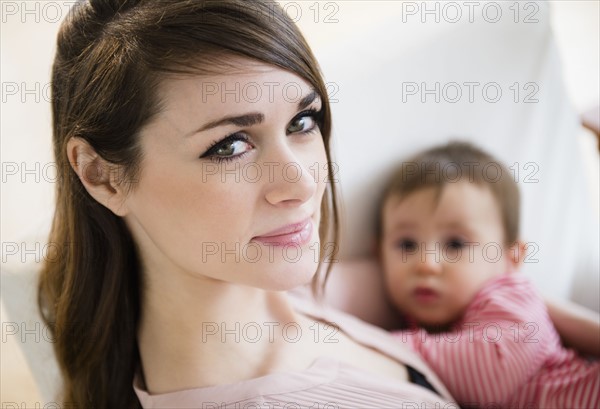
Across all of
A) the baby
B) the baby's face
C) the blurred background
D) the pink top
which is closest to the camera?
the pink top

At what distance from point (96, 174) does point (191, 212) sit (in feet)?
0.51

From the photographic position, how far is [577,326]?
1389mm

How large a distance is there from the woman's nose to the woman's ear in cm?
21

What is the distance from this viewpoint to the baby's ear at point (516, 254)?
5.05ft

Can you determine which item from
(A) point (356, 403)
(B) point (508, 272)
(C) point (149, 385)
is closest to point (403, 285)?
(B) point (508, 272)

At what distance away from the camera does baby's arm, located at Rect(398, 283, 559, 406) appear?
50.8 inches

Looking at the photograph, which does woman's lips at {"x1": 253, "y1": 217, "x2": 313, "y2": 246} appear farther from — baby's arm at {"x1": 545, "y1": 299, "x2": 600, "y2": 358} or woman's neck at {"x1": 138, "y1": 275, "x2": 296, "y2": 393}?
baby's arm at {"x1": 545, "y1": 299, "x2": 600, "y2": 358}

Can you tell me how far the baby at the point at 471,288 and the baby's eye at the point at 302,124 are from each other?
22.0 inches

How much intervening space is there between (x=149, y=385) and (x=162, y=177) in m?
0.38

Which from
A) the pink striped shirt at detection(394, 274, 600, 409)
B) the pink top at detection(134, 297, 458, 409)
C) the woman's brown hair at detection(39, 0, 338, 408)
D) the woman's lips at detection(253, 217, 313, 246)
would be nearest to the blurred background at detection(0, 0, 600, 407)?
the woman's brown hair at detection(39, 0, 338, 408)

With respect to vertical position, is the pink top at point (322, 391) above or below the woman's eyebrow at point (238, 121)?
below

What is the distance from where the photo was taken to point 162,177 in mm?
911

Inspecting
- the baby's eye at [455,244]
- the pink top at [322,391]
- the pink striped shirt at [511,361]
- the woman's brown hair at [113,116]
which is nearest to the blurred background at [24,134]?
the woman's brown hair at [113,116]

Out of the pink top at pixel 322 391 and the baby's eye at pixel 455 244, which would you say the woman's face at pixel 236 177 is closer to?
the pink top at pixel 322 391
